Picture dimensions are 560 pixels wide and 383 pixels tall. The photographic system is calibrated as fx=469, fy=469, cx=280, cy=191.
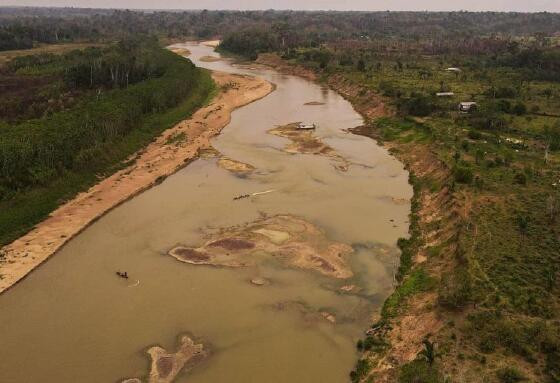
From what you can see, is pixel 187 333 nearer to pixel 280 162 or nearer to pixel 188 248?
pixel 188 248

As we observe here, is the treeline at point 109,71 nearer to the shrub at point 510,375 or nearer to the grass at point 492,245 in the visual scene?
the grass at point 492,245

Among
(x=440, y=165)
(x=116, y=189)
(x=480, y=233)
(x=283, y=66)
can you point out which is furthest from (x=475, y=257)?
(x=283, y=66)

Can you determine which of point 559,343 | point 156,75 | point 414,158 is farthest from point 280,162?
point 156,75

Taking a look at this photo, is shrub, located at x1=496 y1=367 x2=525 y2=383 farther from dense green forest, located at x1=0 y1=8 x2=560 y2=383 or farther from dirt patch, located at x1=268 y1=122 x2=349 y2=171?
dirt patch, located at x1=268 y1=122 x2=349 y2=171

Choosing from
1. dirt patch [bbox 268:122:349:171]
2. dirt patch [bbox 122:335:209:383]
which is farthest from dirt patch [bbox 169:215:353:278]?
dirt patch [bbox 268:122:349:171]

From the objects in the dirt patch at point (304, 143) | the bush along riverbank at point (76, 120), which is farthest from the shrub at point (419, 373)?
the dirt patch at point (304, 143)

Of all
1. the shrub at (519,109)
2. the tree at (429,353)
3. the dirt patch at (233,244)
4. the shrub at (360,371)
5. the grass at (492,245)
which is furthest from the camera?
the shrub at (519,109)
